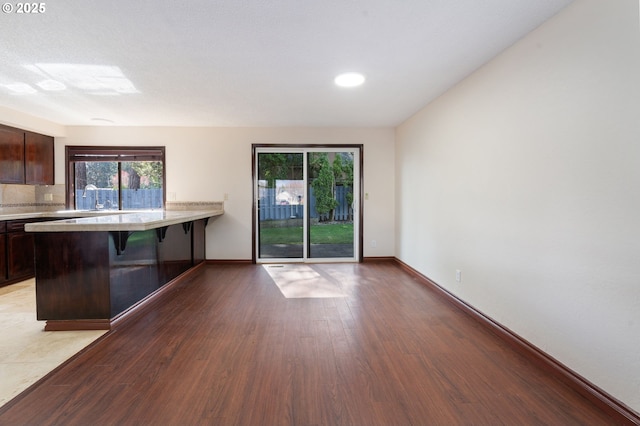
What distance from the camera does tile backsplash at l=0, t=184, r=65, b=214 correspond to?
4.43 metres

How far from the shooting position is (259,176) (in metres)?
5.12

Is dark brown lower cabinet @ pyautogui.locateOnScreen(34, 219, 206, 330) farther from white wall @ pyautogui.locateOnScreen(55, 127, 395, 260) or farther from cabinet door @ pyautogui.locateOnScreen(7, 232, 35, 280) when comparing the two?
white wall @ pyautogui.locateOnScreen(55, 127, 395, 260)

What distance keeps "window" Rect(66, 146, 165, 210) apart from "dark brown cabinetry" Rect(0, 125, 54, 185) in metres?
0.30

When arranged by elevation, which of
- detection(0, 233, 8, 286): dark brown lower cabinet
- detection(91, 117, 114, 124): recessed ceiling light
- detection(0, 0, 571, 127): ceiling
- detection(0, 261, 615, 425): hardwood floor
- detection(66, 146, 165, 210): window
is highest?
detection(91, 117, 114, 124): recessed ceiling light

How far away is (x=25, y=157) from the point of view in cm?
441

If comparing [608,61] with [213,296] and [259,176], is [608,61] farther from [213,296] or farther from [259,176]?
[259,176]

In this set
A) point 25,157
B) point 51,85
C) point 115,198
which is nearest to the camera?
point 51,85

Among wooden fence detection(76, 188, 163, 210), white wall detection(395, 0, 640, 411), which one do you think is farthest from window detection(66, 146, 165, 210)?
white wall detection(395, 0, 640, 411)

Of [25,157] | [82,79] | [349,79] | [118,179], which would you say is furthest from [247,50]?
[25,157]

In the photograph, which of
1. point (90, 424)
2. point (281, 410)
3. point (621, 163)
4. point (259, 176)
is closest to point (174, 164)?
point (259, 176)

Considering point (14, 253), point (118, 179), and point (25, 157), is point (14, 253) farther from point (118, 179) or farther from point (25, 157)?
point (118, 179)

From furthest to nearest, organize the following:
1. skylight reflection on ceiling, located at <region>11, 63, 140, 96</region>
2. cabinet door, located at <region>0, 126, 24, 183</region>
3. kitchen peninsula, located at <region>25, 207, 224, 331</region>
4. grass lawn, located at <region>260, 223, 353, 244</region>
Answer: grass lawn, located at <region>260, 223, 353, 244</region>
cabinet door, located at <region>0, 126, 24, 183</region>
skylight reflection on ceiling, located at <region>11, 63, 140, 96</region>
kitchen peninsula, located at <region>25, 207, 224, 331</region>

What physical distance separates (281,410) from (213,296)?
2.10m

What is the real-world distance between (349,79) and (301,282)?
2.55m
